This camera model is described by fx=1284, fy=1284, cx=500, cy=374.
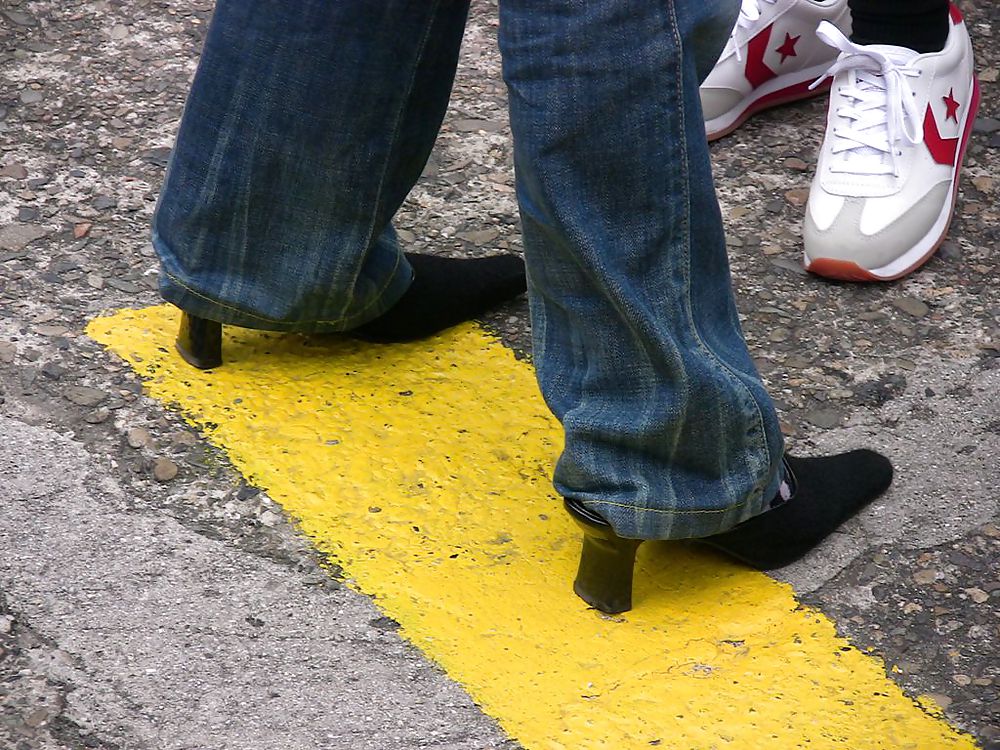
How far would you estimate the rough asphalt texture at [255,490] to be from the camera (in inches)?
61.9

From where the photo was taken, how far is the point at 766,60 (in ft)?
9.43

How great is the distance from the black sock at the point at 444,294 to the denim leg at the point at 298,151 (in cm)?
14

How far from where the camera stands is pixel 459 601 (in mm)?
1739

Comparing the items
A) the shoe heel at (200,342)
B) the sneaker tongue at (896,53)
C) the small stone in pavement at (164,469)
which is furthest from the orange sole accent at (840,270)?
the small stone in pavement at (164,469)

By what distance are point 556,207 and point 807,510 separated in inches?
25.2

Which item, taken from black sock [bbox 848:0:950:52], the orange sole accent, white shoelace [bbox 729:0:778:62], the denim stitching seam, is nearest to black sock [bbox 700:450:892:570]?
the denim stitching seam

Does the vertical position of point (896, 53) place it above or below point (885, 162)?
above

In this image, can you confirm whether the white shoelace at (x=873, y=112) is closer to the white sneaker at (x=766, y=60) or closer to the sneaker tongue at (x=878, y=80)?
the sneaker tongue at (x=878, y=80)

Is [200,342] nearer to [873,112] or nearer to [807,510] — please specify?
[807,510]

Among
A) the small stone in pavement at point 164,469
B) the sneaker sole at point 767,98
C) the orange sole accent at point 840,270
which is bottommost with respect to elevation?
the small stone in pavement at point 164,469

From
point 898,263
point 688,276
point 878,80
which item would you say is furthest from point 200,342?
point 878,80

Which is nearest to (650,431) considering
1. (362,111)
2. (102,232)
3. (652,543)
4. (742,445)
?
(742,445)

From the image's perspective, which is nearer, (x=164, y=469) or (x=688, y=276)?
(x=688, y=276)

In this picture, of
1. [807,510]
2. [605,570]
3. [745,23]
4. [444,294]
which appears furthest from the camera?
[745,23]
